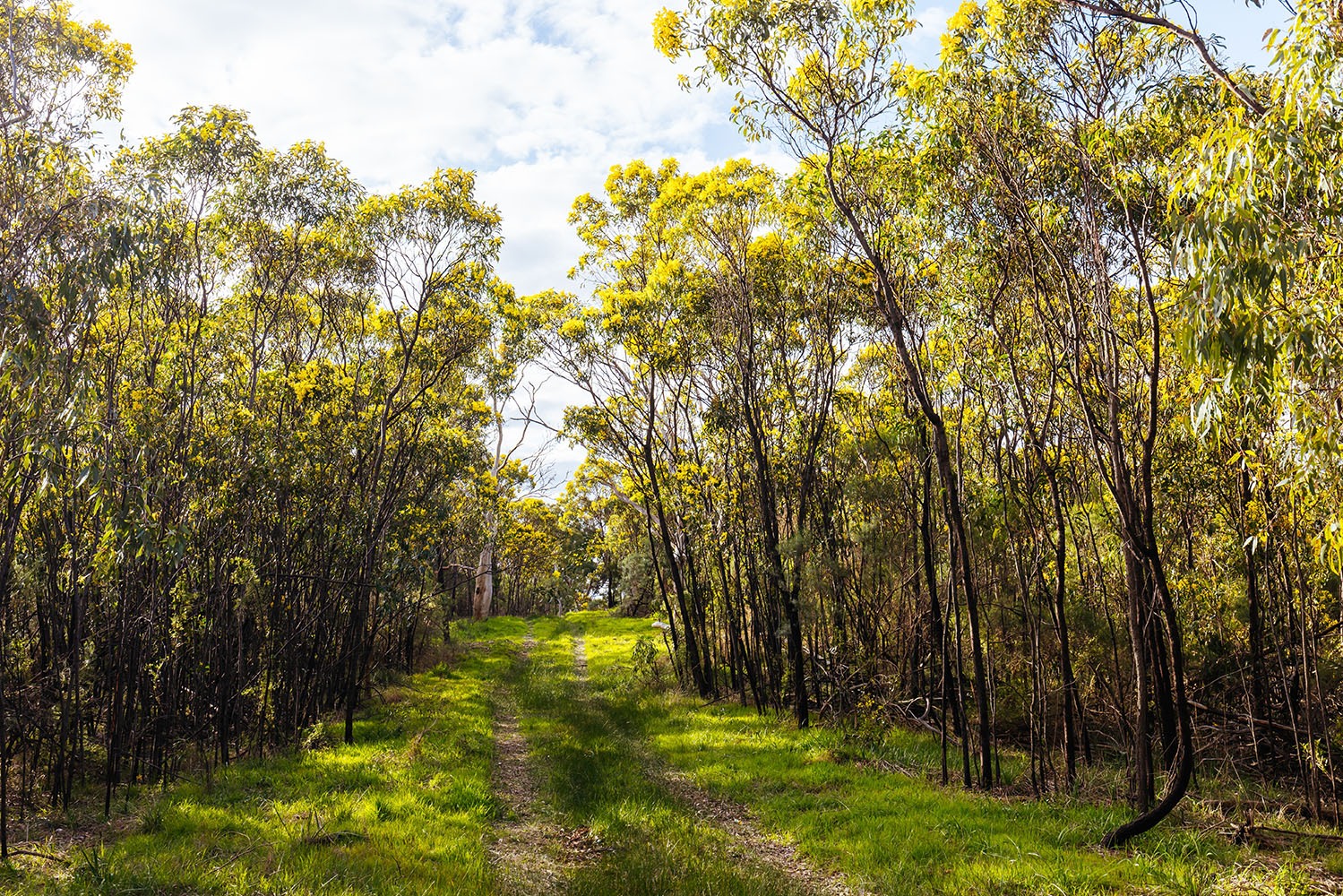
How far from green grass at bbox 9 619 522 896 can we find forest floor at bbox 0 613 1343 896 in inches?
1.3

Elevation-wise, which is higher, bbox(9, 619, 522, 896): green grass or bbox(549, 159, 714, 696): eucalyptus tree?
bbox(549, 159, 714, 696): eucalyptus tree

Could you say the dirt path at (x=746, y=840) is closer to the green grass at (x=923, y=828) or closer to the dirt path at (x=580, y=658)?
the green grass at (x=923, y=828)

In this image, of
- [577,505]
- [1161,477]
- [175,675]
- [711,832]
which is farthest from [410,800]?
[577,505]

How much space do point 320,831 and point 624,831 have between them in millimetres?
3330

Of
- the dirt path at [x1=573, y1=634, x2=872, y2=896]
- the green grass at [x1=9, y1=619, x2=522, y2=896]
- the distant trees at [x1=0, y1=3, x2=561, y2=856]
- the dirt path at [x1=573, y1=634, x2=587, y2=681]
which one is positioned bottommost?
the dirt path at [x1=573, y1=634, x2=587, y2=681]

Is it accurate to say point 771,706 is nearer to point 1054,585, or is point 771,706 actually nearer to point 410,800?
point 1054,585

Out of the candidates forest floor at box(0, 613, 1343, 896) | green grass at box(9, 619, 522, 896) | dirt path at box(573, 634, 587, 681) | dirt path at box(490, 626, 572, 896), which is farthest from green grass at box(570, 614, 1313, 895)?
dirt path at box(573, 634, 587, 681)

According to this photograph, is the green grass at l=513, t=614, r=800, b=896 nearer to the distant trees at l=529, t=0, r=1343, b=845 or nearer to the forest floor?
the forest floor

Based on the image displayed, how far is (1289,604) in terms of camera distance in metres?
10.2

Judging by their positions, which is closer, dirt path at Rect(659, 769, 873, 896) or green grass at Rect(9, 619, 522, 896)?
green grass at Rect(9, 619, 522, 896)

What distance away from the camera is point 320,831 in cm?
820

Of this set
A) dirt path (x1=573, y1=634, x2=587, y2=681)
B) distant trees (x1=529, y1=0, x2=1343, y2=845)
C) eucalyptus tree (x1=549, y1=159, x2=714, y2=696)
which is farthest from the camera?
dirt path (x1=573, y1=634, x2=587, y2=681)

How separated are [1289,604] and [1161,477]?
3.08 metres

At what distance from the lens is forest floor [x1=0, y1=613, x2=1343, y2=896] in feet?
23.0
